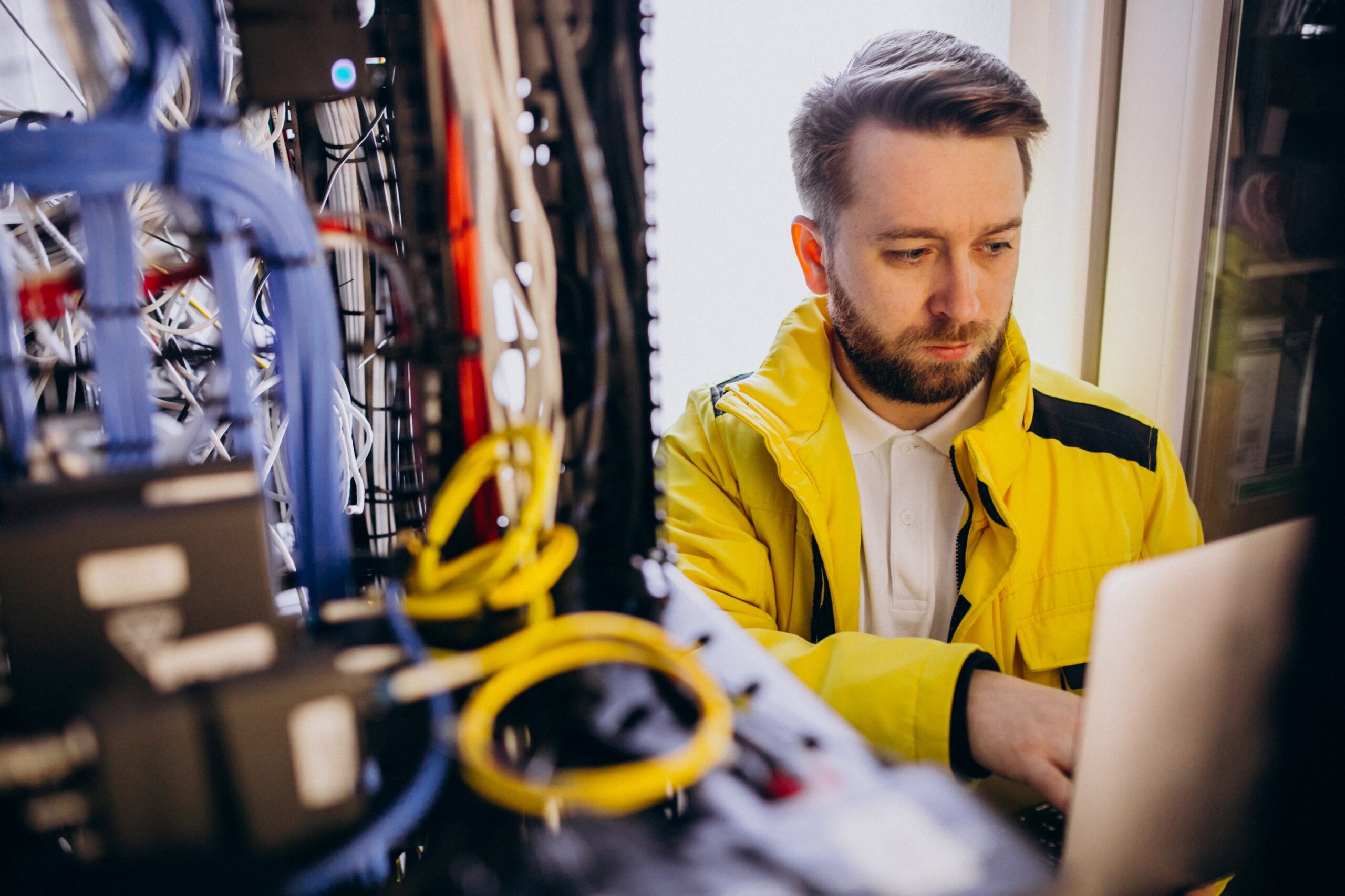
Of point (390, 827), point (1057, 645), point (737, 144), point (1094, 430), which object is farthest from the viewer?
point (737, 144)

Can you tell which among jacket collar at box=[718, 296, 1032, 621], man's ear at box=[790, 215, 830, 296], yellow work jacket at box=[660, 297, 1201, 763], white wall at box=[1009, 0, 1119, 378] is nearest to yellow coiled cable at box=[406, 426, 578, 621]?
yellow work jacket at box=[660, 297, 1201, 763]

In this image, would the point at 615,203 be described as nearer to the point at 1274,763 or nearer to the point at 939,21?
the point at 1274,763

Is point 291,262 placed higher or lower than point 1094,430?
higher

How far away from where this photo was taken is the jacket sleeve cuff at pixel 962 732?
2.52 feet

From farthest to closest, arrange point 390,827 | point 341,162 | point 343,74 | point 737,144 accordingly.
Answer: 1. point 737,144
2. point 341,162
3. point 343,74
4. point 390,827

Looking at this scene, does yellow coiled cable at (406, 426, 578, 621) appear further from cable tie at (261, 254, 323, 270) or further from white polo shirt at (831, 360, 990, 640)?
white polo shirt at (831, 360, 990, 640)

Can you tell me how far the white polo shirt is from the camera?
1.22 meters

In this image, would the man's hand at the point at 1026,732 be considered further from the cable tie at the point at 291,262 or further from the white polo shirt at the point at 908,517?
the cable tie at the point at 291,262

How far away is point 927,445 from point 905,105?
55cm

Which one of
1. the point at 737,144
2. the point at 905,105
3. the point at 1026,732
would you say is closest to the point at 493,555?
the point at 1026,732

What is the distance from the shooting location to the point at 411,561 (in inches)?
17.0

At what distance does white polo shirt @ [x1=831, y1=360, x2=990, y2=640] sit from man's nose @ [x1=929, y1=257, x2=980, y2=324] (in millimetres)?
160

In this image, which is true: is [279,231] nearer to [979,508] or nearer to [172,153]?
[172,153]

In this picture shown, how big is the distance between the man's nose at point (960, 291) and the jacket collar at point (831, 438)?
11cm
